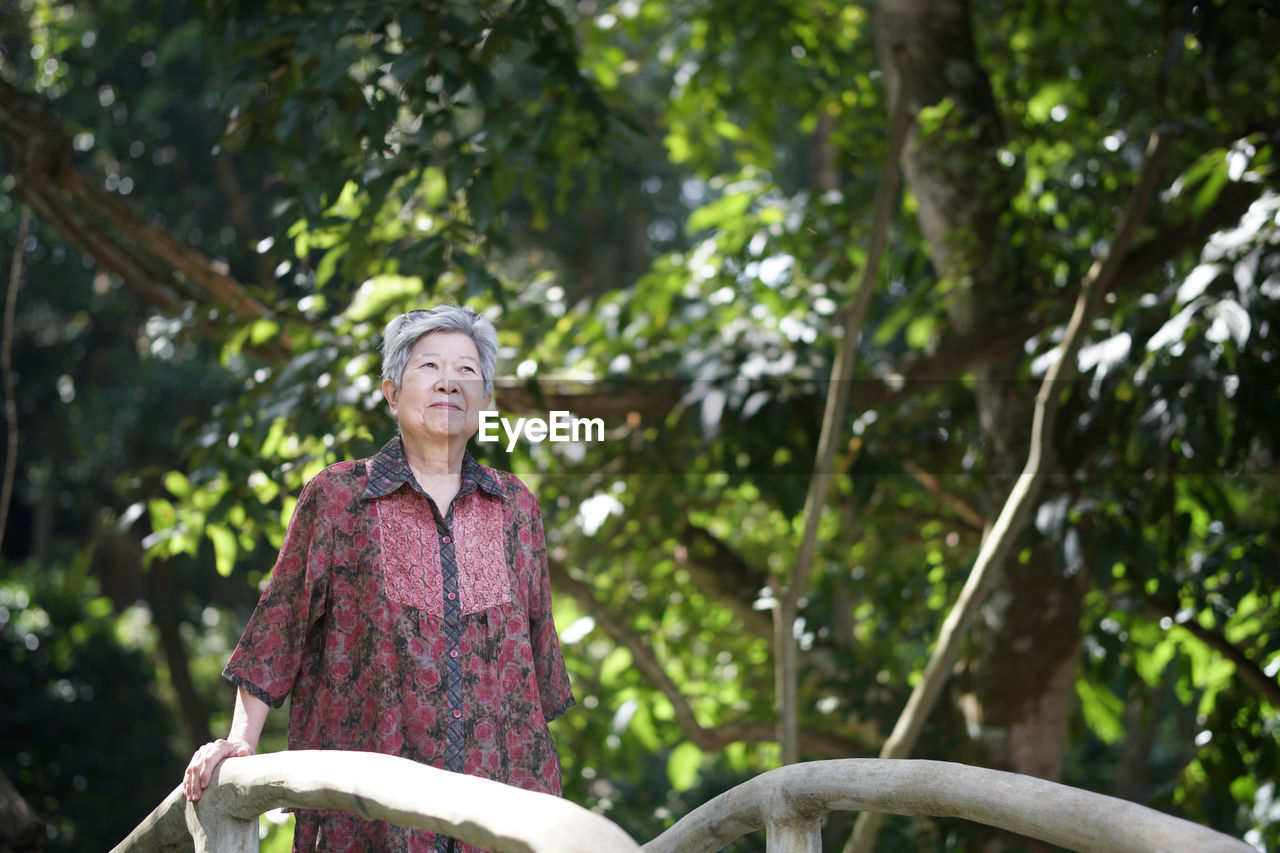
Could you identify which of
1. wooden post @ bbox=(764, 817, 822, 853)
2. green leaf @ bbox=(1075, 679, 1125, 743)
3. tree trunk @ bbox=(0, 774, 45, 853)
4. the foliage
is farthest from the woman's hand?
the foliage

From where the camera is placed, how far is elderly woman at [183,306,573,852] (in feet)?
4.85

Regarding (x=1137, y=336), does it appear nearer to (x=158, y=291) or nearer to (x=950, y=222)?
(x=950, y=222)

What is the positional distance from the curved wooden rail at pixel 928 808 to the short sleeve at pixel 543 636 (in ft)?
0.76

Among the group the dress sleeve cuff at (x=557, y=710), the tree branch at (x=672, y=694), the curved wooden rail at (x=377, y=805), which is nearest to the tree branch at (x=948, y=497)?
the tree branch at (x=672, y=694)

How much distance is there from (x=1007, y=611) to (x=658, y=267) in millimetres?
1518

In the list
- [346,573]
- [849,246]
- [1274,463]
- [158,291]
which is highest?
[849,246]

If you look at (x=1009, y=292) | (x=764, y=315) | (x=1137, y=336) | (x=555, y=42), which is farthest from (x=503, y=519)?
(x=1009, y=292)

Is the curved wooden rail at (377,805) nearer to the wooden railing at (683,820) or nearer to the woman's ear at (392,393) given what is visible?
the wooden railing at (683,820)

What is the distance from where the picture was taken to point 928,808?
1.32 meters

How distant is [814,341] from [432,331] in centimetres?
191

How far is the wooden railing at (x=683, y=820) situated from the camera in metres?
1.06

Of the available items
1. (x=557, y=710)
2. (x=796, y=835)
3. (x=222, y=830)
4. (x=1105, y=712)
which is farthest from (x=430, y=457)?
(x=1105, y=712)

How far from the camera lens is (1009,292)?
3486 mm

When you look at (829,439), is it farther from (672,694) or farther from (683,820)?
(683,820)
